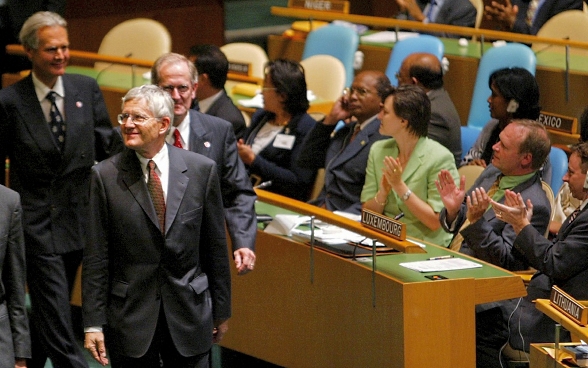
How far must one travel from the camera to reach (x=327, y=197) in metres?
5.34

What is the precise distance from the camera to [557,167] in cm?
505

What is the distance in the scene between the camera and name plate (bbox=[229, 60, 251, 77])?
725cm

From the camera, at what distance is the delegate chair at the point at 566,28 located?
6645 mm

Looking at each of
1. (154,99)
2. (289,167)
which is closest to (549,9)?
(289,167)

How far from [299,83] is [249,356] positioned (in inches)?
57.3

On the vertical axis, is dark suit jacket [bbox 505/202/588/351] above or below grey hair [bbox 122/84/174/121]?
below

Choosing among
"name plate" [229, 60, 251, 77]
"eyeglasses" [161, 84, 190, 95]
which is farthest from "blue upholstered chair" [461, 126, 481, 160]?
"eyeglasses" [161, 84, 190, 95]

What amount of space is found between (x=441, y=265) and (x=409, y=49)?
3.13 m

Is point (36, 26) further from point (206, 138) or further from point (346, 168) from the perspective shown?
point (346, 168)

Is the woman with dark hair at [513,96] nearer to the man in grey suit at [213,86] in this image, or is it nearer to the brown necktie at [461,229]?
the brown necktie at [461,229]

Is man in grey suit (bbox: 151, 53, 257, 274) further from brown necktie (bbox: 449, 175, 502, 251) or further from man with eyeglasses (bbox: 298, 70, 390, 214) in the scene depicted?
man with eyeglasses (bbox: 298, 70, 390, 214)

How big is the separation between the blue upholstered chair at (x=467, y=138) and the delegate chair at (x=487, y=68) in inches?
11.9

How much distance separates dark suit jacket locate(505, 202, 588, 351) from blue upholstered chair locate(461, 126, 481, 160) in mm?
1966

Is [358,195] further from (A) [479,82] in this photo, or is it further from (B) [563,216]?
(A) [479,82]
